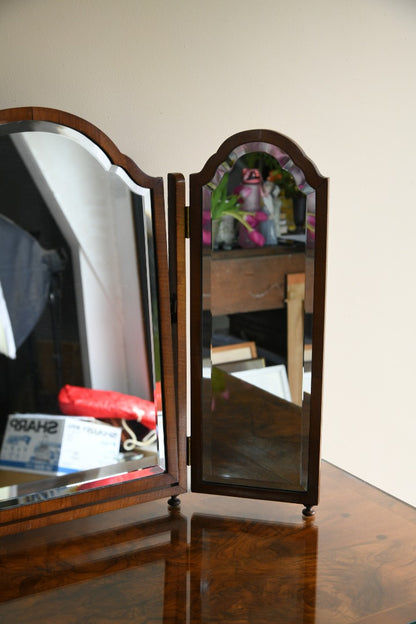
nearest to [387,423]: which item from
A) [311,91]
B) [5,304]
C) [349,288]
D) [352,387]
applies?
[352,387]

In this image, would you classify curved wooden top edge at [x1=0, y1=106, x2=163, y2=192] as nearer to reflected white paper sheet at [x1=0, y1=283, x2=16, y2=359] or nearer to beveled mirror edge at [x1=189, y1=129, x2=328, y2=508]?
beveled mirror edge at [x1=189, y1=129, x2=328, y2=508]

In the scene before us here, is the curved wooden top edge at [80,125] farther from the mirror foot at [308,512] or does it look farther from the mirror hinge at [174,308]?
the mirror foot at [308,512]

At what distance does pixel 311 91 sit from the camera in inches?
54.6

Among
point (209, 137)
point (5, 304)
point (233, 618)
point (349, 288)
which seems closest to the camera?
point (233, 618)

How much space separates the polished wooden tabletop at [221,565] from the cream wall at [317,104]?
0.53m

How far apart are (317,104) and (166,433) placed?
30.6 inches

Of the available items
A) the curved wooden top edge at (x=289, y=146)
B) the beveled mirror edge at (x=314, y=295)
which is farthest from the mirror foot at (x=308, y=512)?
the curved wooden top edge at (x=289, y=146)

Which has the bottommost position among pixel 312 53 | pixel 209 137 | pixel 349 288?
pixel 349 288

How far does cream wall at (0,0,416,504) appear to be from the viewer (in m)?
1.16

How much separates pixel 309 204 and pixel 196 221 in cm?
17

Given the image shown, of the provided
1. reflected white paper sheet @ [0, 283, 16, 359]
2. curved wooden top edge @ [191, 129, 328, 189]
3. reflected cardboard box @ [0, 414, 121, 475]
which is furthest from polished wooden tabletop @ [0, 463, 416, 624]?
curved wooden top edge @ [191, 129, 328, 189]

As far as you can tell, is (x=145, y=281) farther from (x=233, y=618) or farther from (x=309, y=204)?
(x=233, y=618)

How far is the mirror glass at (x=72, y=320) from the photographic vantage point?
95 centimetres

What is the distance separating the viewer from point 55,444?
978mm
